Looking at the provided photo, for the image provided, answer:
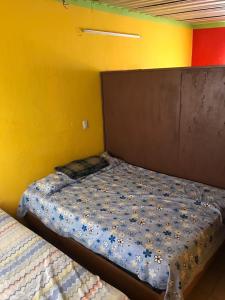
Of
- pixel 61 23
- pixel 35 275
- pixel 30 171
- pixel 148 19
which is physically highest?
pixel 148 19

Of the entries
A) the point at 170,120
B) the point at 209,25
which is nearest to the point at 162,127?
the point at 170,120

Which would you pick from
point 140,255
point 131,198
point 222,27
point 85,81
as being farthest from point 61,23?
point 222,27

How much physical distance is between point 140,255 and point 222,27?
3978 millimetres

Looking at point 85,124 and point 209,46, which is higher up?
point 209,46

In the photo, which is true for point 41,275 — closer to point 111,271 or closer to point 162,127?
point 111,271

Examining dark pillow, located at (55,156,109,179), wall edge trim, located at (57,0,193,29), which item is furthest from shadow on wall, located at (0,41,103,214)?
wall edge trim, located at (57,0,193,29)

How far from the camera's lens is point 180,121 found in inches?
98.3

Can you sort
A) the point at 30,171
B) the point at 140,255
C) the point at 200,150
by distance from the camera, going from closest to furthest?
the point at 140,255 → the point at 200,150 → the point at 30,171

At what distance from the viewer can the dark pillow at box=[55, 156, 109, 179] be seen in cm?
265

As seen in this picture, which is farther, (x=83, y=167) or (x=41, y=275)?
(x=83, y=167)

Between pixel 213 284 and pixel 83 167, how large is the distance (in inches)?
64.8

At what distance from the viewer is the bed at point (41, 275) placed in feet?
4.46

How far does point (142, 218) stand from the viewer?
192 cm

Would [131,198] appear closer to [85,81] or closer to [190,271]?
[190,271]
